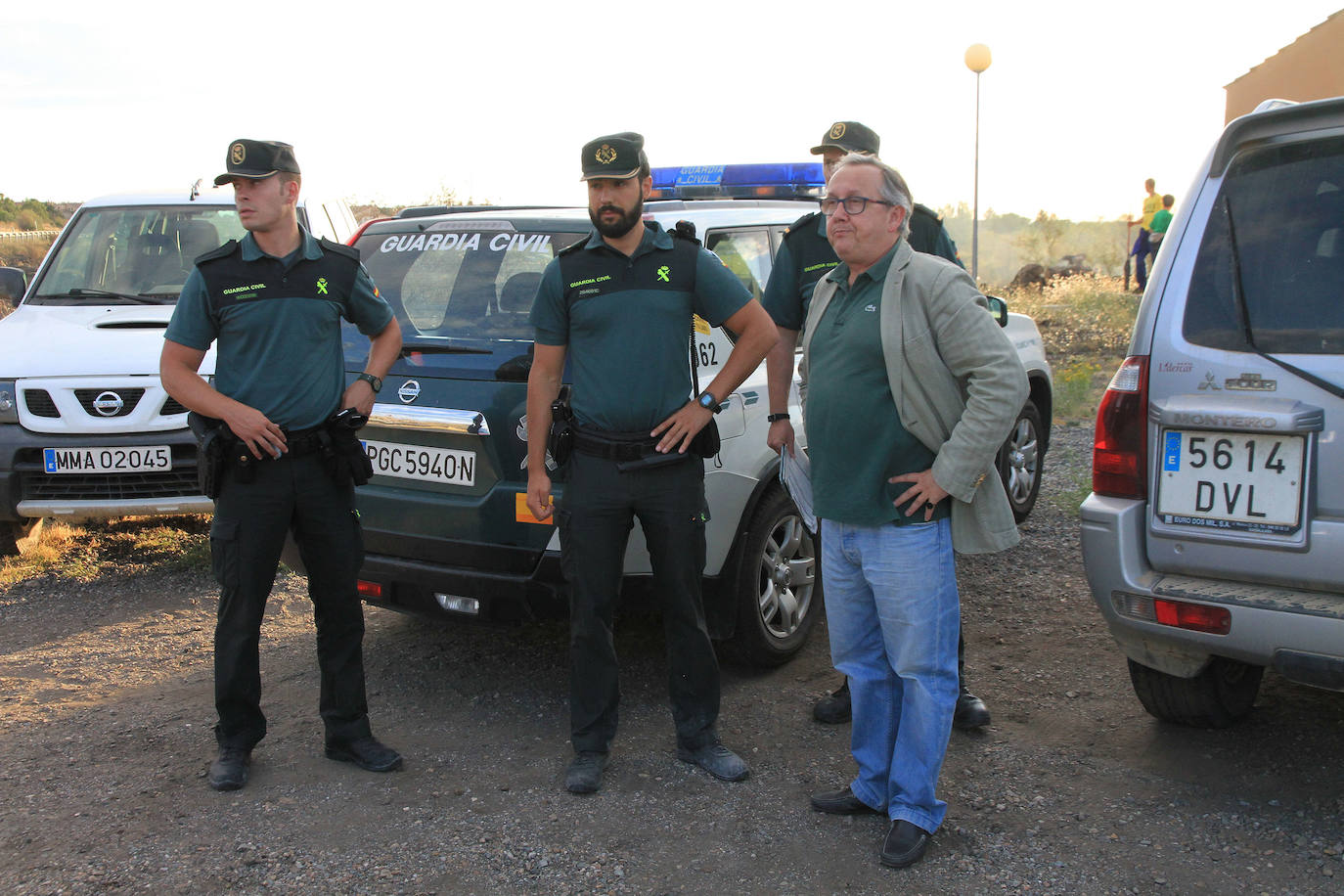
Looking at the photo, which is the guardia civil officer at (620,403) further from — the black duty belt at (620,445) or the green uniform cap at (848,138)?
the green uniform cap at (848,138)

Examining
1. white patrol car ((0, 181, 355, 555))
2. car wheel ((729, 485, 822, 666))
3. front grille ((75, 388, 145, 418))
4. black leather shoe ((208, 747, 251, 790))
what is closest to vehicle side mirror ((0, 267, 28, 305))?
white patrol car ((0, 181, 355, 555))

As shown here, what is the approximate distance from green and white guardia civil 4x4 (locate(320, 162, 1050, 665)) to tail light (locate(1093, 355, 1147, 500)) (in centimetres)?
126

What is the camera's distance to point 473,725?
411 centimetres

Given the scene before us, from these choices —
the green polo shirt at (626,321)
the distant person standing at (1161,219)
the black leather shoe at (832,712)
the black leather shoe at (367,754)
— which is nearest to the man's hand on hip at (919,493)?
the green polo shirt at (626,321)

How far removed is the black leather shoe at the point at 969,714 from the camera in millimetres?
3971

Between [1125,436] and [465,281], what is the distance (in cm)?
239

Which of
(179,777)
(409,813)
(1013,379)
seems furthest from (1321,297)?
(179,777)

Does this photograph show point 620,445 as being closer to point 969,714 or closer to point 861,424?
point 861,424

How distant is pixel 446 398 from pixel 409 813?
1.37 metres

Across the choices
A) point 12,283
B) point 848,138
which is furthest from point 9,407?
point 848,138

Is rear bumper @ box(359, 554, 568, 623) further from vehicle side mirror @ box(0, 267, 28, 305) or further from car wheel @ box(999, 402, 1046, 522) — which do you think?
vehicle side mirror @ box(0, 267, 28, 305)

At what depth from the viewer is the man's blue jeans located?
10.1ft

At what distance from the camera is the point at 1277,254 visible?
3102 mm

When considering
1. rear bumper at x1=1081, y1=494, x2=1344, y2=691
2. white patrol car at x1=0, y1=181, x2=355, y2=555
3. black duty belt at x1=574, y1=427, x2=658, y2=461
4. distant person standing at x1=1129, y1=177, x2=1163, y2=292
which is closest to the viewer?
rear bumper at x1=1081, y1=494, x2=1344, y2=691
